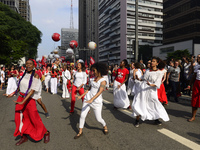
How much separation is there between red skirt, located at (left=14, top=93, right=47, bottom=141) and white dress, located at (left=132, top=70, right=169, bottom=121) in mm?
2370

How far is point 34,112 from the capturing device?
388 centimetres

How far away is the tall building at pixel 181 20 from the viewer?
48344 millimetres

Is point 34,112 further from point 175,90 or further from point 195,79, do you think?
point 175,90

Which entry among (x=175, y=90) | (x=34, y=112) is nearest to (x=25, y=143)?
(x=34, y=112)

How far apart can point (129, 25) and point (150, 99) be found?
233 feet

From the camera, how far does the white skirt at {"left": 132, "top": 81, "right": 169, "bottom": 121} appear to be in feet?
15.9

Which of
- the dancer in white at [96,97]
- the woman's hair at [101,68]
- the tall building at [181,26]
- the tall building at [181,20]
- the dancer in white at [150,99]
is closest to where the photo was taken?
the dancer in white at [96,97]

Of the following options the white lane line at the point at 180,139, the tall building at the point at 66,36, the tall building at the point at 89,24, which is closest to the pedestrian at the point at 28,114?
the white lane line at the point at 180,139

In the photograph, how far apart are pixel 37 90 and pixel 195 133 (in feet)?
11.9

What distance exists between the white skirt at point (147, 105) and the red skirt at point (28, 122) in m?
2.37

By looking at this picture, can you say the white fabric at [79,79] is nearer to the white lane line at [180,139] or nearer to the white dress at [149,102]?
the white dress at [149,102]

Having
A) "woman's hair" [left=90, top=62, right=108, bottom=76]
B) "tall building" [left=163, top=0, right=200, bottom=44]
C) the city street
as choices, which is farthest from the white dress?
"tall building" [left=163, top=0, right=200, bottom=44]

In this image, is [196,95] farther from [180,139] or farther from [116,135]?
[116,135]

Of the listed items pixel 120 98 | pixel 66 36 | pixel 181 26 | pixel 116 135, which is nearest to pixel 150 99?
pixel 116 135
